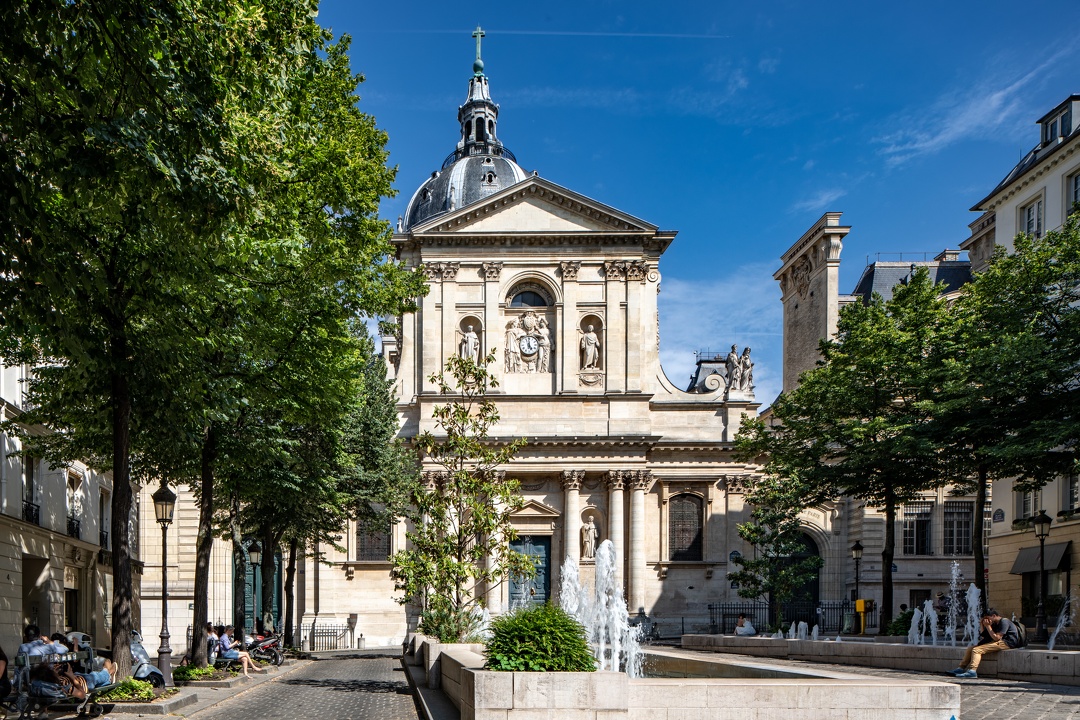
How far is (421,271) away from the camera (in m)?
26.1

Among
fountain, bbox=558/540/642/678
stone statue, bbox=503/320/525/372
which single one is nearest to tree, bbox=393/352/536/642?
fountain, bbox=558/540/642/678

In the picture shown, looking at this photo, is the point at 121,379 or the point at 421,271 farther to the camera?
the point at 421,271

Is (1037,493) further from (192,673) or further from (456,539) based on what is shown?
(192,673)

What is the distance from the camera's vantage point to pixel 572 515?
4909cm

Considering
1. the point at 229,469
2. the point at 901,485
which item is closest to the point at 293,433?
the point at 229,469

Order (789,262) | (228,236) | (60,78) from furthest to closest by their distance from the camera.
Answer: (789,262)
(228,236)
(60,78)

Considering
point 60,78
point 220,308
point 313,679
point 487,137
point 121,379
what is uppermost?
point 487,137

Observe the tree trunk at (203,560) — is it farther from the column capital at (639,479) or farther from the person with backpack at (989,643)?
the column capital at (639,479)

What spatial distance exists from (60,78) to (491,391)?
39.2 metres

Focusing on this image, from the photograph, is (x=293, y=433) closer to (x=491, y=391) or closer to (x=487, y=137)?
(x=491, y=391)

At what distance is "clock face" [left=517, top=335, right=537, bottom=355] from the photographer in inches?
1986

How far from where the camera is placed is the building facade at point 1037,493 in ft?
110

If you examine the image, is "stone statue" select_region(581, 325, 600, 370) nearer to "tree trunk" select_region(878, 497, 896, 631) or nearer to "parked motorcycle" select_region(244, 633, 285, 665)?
"tree trunk" select_region(878, 497, 896, 631)

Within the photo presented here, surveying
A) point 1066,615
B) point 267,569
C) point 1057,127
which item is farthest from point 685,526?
point 1057,127
